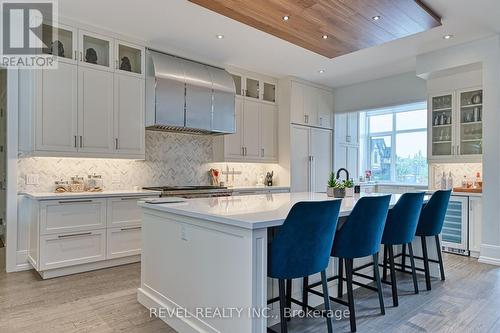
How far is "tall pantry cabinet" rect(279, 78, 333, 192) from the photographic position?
600 cm

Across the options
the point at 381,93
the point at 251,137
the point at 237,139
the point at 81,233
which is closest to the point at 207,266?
the point at 81,233

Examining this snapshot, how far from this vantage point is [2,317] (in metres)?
2.54

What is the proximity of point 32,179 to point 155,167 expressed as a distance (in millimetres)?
1543

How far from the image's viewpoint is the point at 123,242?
12.9 feet

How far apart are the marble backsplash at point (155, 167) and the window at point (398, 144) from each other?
2905 millimetres

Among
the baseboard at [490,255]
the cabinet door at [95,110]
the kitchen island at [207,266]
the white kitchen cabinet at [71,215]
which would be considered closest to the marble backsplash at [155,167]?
the cabinet door at [95,110]

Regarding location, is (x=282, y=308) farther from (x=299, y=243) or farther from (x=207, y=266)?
(x=207, y=266)

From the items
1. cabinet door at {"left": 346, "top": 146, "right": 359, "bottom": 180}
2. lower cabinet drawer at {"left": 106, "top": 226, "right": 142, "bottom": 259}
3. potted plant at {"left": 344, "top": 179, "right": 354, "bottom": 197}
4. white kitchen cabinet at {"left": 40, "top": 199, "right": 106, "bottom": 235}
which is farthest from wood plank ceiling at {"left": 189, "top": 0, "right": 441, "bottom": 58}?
cabinet door at {"left": 346, "top": 146, "right": 359, "bottom": 180}

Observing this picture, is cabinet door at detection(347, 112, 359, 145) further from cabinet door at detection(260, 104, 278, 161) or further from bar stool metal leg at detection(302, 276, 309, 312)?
bar stool metal leg at detection(302, 276, 309, 312)

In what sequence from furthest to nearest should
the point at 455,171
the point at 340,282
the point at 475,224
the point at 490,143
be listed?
the point at 455,171, the point at 475,224, the point at 490,143, the point at 340,282

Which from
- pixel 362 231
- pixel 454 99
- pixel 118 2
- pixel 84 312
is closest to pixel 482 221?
pixel 454 99

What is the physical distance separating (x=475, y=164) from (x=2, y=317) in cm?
598

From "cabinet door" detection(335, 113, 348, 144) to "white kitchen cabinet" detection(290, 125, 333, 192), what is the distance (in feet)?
0.76

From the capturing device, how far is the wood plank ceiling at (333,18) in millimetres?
3053
